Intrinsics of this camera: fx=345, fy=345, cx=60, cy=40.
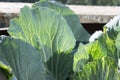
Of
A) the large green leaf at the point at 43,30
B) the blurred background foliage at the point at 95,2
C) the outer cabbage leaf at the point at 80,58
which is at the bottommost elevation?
the blurred background foliage at the point at 95,2

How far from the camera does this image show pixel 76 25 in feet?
1.94

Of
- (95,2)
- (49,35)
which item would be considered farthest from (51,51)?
(95,2)

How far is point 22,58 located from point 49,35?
7 centimetres

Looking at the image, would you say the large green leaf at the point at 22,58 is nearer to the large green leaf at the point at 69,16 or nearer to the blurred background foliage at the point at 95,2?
the large green leaf at the point at 69,16

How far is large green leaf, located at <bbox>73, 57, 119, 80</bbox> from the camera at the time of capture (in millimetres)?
434

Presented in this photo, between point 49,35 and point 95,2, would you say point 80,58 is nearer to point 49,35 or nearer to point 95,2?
point 49,35

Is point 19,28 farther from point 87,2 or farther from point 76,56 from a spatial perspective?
point 87,2

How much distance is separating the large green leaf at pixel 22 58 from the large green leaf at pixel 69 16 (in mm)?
125

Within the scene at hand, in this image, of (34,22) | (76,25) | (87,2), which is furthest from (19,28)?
(87,2)

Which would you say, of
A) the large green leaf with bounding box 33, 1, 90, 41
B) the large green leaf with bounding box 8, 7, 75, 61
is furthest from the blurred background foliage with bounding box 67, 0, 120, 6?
the large green leaf with bounding box 8, 7, 75, 61

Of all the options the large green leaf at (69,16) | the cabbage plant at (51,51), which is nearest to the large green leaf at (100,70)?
the cabbage plant at (51,51)

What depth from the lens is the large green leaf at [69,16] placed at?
560mm

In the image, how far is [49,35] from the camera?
0.49 metres

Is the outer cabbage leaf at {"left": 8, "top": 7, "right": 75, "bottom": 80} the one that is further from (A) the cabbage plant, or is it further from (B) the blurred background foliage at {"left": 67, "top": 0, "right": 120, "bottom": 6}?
(B) the blurred background foliage at {"left": 67, "top": 0, "right": 120, "bottom": 6}
